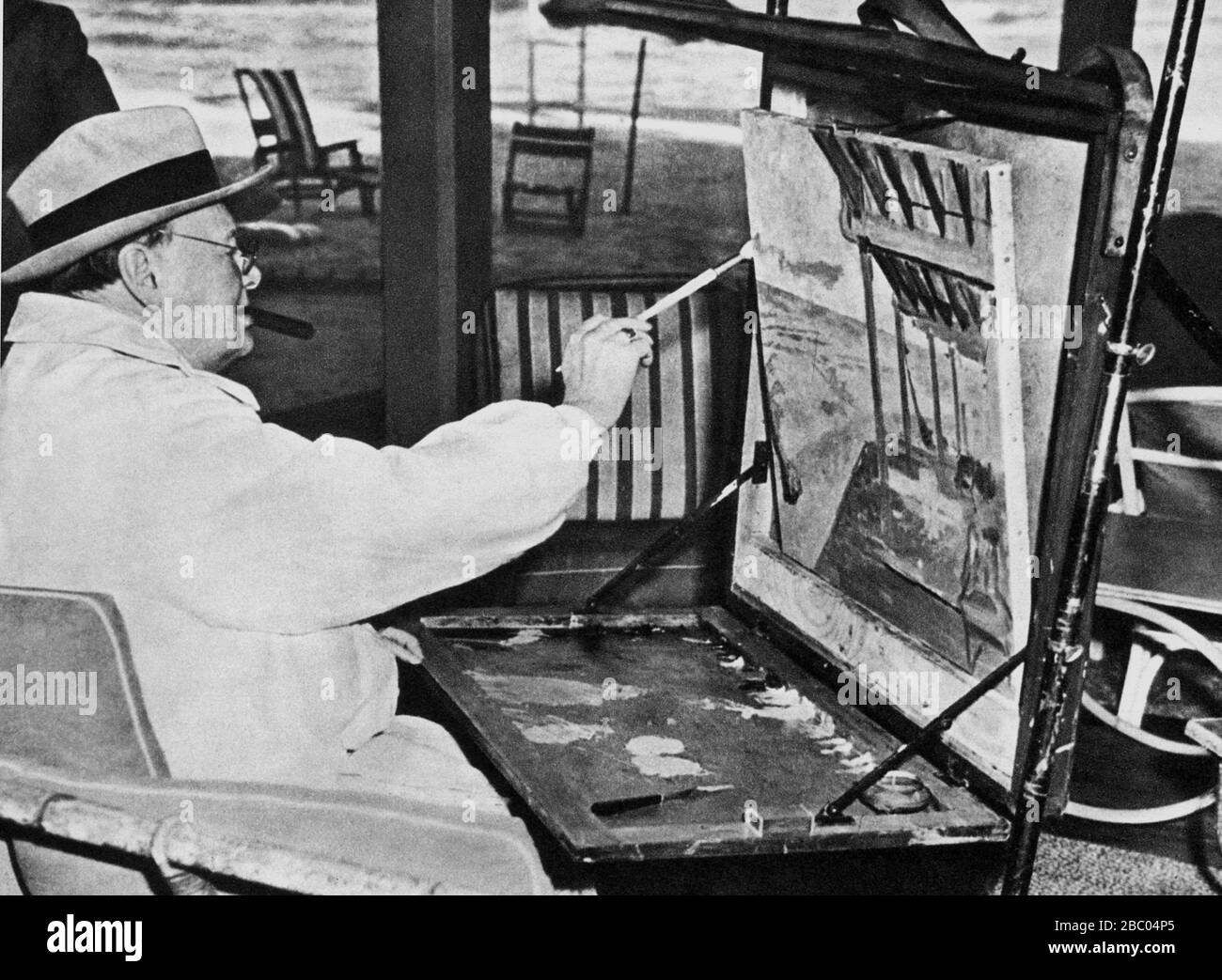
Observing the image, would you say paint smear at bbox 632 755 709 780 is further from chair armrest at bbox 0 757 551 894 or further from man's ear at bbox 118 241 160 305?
man's ear at bbox 118 241 160 305

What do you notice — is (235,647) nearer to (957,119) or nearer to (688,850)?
(688,850)

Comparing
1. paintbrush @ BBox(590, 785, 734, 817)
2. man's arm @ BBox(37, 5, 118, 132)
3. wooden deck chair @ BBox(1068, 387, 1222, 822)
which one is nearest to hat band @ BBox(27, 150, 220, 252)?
man's arm @ BBox(37, 5, 118, 132)

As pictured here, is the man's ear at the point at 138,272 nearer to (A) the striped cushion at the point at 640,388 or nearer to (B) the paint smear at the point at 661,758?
(B) the paint smear at the point at 661,758

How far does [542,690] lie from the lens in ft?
6.63

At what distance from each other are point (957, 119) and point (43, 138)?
149cm

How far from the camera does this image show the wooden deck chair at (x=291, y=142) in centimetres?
267

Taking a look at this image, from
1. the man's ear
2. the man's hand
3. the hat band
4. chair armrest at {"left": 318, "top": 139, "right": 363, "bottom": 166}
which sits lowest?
the man's hand

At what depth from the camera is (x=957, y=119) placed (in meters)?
1.69

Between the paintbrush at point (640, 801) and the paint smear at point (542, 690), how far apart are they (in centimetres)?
30

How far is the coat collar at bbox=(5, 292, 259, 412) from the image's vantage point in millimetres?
1782

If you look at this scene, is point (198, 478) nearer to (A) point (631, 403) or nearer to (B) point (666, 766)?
(B) point (666, 766)

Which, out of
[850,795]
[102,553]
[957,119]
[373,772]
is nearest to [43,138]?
[102,553]

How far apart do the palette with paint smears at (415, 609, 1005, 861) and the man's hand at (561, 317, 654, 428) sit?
372 mm

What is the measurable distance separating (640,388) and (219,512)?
1.10 meters
